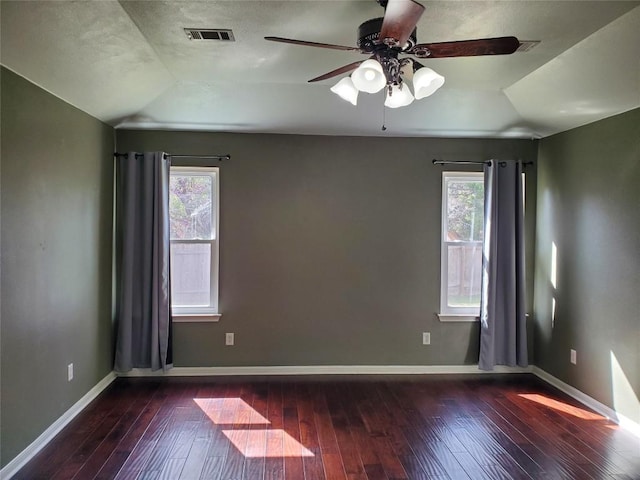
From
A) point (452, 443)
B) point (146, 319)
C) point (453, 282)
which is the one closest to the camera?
point (452, 443)

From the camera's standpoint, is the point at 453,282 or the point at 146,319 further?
the point at 453,282

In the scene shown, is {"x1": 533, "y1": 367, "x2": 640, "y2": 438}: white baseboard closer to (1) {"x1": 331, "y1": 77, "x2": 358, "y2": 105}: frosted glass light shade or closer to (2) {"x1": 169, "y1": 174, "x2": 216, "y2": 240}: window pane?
(1) {"x1": 331, "y1": 77, "x2": 358, "y2": 105}: frosted glass light shade

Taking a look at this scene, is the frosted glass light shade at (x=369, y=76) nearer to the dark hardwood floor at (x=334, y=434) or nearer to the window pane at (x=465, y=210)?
Answer: the dark hardwood floor at (x=334, y=434)

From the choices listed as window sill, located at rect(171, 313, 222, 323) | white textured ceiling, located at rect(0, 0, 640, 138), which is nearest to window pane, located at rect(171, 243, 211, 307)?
window sill, located at rect(171, 313, 222, 323)

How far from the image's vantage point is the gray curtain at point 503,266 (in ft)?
13.4

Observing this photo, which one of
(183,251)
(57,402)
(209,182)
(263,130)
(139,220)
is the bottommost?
(57,402)

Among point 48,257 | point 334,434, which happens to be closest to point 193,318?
point 48,257

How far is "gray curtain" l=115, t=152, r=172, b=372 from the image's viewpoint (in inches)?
153

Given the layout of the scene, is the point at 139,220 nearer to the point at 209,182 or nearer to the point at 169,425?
the point at 209,182

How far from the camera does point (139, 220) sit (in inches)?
156

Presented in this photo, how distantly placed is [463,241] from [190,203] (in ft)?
9.18

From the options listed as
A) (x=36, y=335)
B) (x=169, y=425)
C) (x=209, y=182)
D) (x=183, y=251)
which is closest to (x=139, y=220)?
(x=183, y=251)

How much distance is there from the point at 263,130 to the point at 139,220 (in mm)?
1472

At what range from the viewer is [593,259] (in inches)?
138
